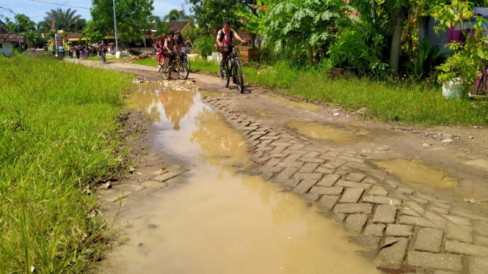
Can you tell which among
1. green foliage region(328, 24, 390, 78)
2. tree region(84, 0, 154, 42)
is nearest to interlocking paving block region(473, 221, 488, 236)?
A: green foliage region(328, 24, 390, 78)

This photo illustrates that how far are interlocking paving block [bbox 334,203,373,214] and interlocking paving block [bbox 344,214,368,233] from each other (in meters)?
0.06

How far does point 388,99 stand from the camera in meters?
7.07

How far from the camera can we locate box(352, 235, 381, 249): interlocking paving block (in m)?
2.68

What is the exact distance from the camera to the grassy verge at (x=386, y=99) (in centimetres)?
608

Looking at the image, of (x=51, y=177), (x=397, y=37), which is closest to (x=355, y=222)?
(x=51, y=177)

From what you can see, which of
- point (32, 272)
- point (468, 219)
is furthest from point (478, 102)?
point (32, 272)

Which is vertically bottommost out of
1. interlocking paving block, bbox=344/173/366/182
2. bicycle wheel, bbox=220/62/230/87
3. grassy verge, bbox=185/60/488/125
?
interlocking paving block, bbox=344/173/366/182

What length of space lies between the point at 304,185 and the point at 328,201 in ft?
1.34

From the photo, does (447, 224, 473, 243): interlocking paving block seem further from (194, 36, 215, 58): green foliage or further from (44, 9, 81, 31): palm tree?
(44, 9, 81, 31): palm tree

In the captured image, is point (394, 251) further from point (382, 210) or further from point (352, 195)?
point (352, 195)

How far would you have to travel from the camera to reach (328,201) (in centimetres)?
337

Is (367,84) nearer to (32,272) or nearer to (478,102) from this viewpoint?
(478,102)

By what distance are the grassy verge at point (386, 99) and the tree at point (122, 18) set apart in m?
40.6

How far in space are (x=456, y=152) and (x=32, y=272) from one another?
14.5 ft
